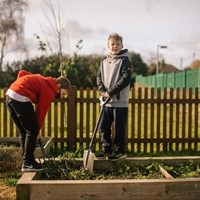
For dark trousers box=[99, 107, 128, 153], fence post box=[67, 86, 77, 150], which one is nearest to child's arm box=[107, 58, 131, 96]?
dark trousers box=[99, 107, 128, 153]

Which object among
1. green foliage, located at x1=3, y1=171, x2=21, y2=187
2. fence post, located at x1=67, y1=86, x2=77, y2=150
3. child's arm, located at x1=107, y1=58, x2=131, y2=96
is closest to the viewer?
green foliage, located at x1=3, y1=171, x2=21, y2=187

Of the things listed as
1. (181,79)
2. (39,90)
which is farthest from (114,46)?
(181,79)

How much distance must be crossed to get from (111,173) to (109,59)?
167 cm

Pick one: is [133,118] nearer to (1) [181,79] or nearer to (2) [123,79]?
(2) [123,79]

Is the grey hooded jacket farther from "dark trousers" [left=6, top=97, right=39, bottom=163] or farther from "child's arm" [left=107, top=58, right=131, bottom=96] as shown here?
"dark trousers" [left=6, top=97, right=39, bottom=163]

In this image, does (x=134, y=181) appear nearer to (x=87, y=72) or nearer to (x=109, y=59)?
(x=109, y=59)

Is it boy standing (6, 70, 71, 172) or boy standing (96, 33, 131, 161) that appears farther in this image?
boy standing (96, 33, 131, 161)

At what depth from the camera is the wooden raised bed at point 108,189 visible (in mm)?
3967

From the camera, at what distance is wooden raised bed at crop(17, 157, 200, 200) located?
3.97 m

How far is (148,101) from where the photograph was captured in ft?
26.3

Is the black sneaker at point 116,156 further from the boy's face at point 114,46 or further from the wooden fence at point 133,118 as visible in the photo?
the wooden fence at point 133,118

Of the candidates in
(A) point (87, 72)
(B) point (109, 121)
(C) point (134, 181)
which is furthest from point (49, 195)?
(A) point (87, 72)

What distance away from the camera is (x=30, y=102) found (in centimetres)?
456

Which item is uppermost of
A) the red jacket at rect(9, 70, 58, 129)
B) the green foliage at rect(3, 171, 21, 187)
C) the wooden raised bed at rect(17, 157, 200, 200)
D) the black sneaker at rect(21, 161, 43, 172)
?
the red jacket at rect(9, 70, 58, 129)
